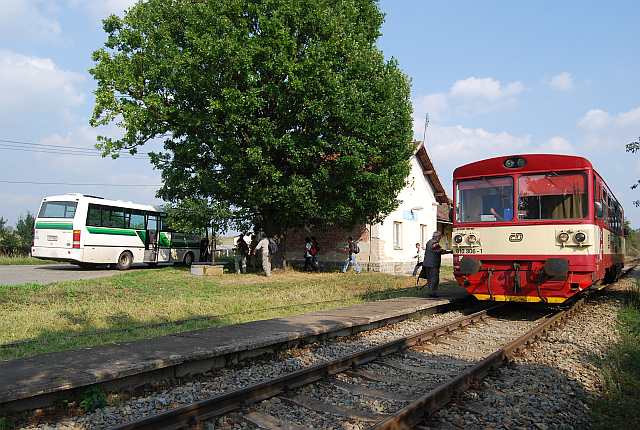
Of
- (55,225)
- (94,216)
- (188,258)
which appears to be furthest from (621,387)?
(188,258)

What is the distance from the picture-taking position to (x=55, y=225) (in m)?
21.3

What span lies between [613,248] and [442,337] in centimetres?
705

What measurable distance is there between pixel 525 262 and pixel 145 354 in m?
7.31

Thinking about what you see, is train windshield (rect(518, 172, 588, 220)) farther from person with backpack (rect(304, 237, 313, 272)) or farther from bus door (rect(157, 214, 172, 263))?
bus door (rect(157, 214, 172, 263))

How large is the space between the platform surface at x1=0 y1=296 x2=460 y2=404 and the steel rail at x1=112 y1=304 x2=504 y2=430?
1.09 metres

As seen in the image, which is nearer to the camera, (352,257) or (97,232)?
(97,232)

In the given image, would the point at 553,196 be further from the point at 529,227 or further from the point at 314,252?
the point at 314,252

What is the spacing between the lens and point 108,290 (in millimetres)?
14289

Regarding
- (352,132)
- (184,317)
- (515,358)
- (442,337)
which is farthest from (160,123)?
(515,358)

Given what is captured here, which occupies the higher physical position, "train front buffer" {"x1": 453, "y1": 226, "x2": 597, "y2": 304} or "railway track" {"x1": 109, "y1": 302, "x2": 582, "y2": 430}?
"train front buffer" {"x1": 453, "y1": 226, "x2": 597, "y2": 304}

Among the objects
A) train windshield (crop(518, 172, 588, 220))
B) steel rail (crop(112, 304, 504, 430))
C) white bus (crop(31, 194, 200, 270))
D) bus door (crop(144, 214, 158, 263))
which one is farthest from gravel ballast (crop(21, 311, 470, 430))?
bus door (crop(144, 214, 158, 263))

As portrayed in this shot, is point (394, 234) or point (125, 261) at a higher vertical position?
point (394, 234)

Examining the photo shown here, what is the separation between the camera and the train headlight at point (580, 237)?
9734 mm

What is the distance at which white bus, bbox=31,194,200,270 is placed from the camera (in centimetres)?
2122
